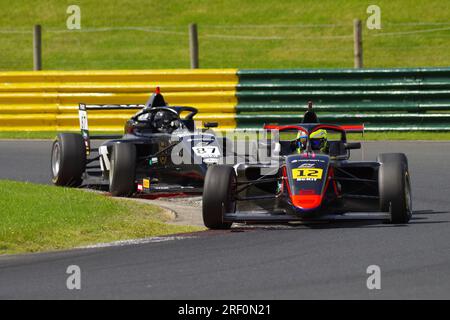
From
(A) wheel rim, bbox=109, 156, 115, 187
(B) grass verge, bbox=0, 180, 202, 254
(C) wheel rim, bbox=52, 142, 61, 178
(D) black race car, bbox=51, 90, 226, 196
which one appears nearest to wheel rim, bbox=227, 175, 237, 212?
(B) grass verge, bbox=0, 180, 202, 254

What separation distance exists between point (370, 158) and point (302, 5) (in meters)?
20.6

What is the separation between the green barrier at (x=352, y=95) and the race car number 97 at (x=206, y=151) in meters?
5.19

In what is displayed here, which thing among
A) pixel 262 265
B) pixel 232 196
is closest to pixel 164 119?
pixel 232 196

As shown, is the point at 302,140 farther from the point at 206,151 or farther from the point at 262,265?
the point at 262,265

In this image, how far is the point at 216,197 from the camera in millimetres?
10852

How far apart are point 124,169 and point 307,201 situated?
10.9 feet

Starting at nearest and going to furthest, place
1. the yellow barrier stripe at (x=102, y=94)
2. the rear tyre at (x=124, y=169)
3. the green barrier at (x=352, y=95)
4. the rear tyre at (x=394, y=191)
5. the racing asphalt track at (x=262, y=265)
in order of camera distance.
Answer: the racing asphalt track at (x=262, y=265), the rear tyre at (x=394, y=191), the rear tyre at (x=124, y=169), the green barrier at (x=352, y=95), the yellow barrier stripe at (x=102, y=94)

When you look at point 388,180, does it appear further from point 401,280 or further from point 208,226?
point 401,280

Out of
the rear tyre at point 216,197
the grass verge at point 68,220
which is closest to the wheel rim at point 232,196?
the rear tyre at point 216,197

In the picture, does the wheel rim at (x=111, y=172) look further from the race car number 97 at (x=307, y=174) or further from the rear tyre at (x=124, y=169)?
the race car number 97 at (x=307, y=174)

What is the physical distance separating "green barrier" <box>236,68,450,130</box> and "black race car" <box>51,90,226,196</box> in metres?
4.48

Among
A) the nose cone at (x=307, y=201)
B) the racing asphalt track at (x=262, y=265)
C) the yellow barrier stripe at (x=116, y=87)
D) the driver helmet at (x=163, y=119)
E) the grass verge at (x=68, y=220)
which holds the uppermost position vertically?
the yellow barrier stripe at (x=116, y=87)

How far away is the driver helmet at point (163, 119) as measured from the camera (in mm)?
14537
